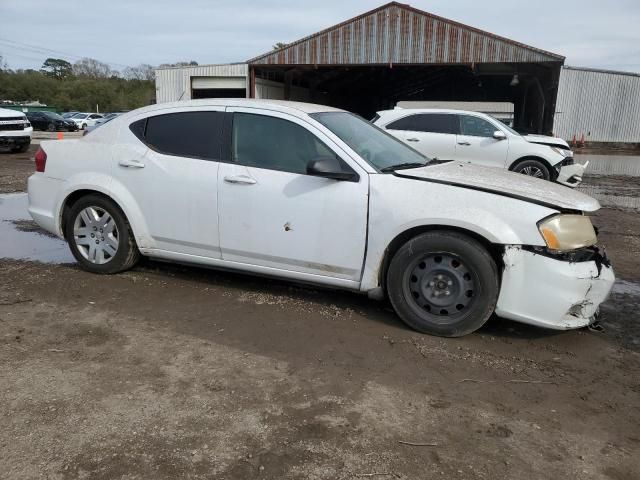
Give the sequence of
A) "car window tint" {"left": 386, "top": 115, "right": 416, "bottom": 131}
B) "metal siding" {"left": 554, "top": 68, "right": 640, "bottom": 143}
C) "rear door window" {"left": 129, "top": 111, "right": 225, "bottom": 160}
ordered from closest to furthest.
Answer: "rear door window" {"left": 129, "top": 111, "right": 225, "bottom": 160} < "car window tint" {"left": 386, "top": 115, "right": 416, "bottom": 131} < "metal siding" {"left": 554, "top": 68, "right": 640, "bottom": 143}

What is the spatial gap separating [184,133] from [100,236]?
1.29 meters

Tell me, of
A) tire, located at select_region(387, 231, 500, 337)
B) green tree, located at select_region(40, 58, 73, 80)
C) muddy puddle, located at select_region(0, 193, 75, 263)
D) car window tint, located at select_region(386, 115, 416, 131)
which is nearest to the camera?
tire, located at select_region(387, 231, 500, 337)

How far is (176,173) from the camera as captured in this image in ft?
14.9

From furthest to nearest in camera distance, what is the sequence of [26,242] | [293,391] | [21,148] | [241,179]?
[21,148] < [26,242] < [241,179] < [293,391]

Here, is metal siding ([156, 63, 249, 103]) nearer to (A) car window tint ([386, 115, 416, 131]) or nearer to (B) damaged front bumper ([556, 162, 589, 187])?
(A) car window tint ([386, 115, 416, 131])

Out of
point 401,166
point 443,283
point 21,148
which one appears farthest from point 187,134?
point 21,148

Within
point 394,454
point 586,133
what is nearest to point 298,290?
point 394,454

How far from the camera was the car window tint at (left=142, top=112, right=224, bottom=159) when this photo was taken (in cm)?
455

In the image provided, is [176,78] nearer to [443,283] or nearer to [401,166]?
[401,166]

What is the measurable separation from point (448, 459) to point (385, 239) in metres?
1.73

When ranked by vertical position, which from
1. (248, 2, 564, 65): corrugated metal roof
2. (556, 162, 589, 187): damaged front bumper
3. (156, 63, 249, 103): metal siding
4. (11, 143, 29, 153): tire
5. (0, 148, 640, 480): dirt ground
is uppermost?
(248, 2, 564, 65): corrugated metal roof

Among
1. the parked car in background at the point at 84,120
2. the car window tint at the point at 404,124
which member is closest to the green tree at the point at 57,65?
the parked car in background at the point at 84,120

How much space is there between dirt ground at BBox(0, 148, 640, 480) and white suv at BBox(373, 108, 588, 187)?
22.3ft

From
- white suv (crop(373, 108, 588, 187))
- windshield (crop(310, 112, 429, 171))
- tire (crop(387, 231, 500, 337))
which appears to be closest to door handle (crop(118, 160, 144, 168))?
windshield (crop(310, 112, 429, 171))
